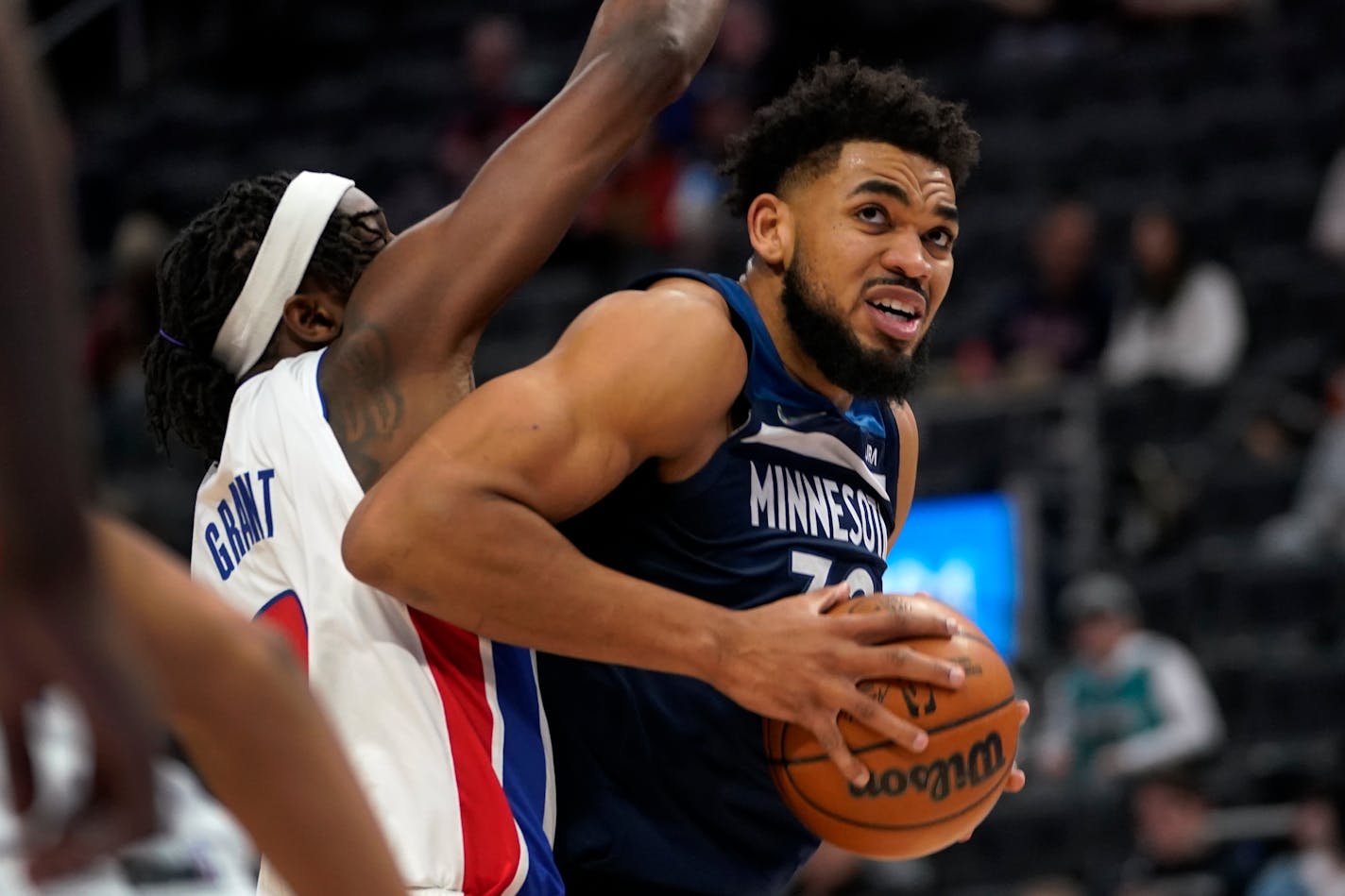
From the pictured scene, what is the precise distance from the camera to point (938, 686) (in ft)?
9.91

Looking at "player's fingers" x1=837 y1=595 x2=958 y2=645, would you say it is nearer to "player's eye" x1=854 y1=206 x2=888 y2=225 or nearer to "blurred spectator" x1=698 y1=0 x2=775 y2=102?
"player's eye" x1=854 y1=206 x2=888 y2=225

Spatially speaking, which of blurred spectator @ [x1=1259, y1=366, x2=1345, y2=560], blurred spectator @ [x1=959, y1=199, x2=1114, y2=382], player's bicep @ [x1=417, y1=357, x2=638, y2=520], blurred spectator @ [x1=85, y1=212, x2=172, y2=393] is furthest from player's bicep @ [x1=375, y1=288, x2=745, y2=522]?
blurred spectator @ [x1=85, y1=212, x2=172, y2=393]

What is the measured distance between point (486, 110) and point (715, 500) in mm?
9172

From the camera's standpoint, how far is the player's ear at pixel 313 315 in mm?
3379

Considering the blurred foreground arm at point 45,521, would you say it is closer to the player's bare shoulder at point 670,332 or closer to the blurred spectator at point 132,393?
the player's bare shoulder at point 670,332

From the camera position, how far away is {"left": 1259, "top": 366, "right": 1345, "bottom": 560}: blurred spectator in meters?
9.02

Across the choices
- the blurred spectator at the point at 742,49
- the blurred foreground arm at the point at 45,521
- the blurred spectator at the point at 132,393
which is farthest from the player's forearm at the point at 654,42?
the blurred spectator at the point at 742,49

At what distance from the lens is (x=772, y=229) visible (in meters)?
3.54

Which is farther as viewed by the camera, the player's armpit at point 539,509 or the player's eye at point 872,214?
the player's eye at point 872,214

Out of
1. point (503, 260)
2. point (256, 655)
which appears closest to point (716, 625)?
point (503, 260)

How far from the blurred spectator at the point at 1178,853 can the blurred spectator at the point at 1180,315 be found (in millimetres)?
2770

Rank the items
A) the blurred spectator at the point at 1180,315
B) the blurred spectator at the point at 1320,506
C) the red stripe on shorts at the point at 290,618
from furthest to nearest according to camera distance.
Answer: the blurred spectator at the point at 1180,315 → the blurred spectator at the point at 1320,506 → the red stripe on shorts at the point at 290,618

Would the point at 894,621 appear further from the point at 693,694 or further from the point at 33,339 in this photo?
the point at 33,339

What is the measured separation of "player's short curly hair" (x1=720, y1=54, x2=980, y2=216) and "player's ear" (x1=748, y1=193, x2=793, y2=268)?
53mm
